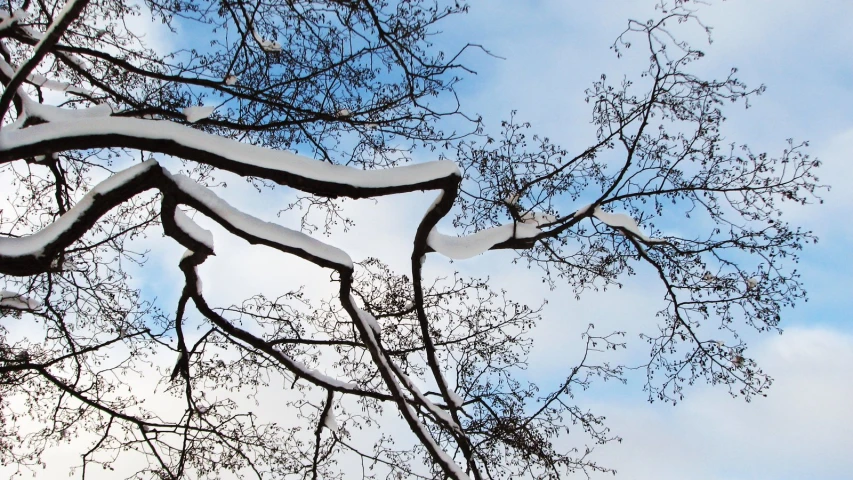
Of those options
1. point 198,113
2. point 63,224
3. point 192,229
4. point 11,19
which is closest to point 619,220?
point 192,229

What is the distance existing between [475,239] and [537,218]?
857 millimetres

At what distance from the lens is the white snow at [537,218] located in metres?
6.07

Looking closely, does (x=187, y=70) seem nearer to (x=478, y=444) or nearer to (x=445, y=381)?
(x=445, y=381)

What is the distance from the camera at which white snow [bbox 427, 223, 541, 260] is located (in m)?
5.51

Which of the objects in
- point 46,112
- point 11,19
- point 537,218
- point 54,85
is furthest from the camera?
point 54,85

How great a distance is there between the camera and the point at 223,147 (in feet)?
13.6

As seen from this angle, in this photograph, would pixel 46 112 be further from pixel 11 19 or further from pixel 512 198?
pixel 512 198

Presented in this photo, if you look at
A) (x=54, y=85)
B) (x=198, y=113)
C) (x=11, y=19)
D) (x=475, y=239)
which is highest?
(x=54, y=85)

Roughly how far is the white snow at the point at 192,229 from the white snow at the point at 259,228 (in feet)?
0.86

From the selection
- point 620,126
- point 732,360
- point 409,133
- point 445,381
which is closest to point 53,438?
point 445,381

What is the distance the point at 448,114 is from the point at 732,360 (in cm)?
419

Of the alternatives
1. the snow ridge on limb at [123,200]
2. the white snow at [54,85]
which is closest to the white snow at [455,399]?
the snow ridge on limb at [123,200]

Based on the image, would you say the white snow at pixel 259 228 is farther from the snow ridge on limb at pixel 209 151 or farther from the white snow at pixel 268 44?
the white snow at pixel 268 44

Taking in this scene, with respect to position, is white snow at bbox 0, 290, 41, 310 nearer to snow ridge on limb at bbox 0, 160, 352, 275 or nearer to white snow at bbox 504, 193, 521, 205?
snow ridge on limb at bbox 0, 160, 352, 275
